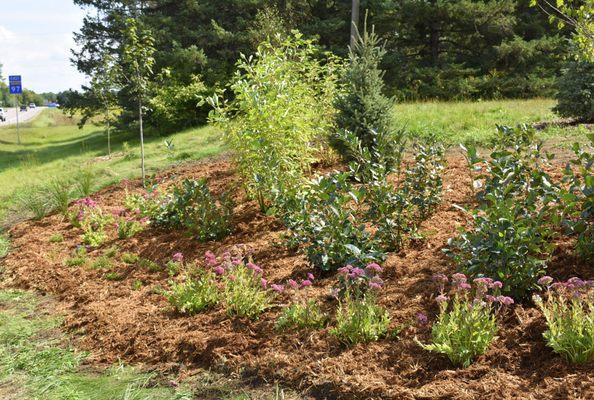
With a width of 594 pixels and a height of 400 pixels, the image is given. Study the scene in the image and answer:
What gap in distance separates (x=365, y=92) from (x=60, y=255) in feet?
14.6

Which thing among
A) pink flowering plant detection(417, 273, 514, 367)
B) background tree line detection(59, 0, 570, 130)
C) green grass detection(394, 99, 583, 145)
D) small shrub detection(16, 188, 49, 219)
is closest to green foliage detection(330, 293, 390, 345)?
pink flowering plant detection(417, 273, 514, 367)

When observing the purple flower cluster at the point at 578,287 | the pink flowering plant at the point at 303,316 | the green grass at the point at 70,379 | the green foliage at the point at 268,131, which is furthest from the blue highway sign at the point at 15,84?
the purple flower cluster at the point at 578,287

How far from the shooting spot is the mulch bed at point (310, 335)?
9.78ft

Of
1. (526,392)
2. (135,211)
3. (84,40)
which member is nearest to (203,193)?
(135,211)

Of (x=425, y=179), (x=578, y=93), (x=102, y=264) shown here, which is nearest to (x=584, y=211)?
(x=425, y=179)

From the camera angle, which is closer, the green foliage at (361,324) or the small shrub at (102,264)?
the green foliage at (361,324)

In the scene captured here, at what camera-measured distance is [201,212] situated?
622 cm

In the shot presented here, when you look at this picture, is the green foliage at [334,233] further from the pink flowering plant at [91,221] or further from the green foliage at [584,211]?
the pink flowering plant at [91,221]

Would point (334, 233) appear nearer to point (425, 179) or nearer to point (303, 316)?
point (303, 316)

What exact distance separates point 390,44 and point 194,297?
1976 centimetres

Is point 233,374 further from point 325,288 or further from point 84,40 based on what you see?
point 84,40

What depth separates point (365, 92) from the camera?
702 centimetres

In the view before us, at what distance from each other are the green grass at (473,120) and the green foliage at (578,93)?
0.69 metres

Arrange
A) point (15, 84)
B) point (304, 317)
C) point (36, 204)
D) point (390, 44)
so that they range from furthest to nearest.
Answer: point (15, 84) → point (390, 44) → point (36, 204) → point (304, 317)
